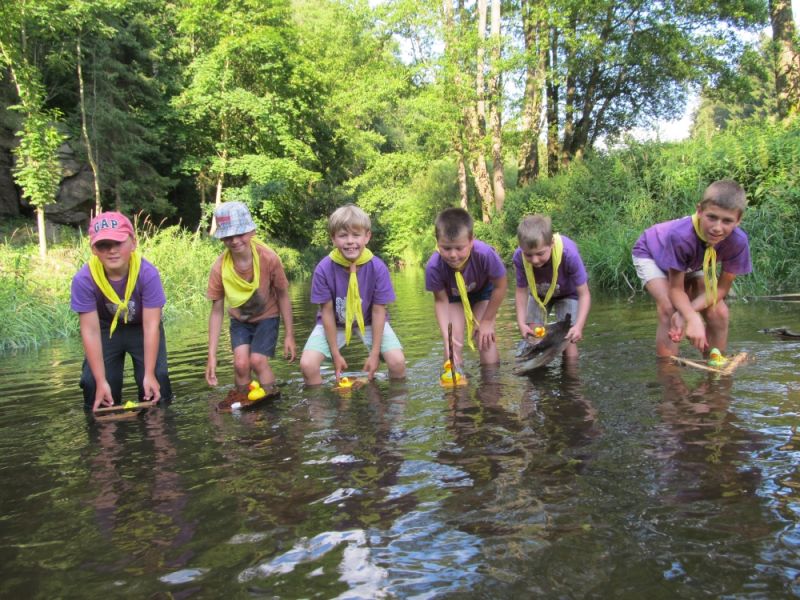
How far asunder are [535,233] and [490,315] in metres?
0.83

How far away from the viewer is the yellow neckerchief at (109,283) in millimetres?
4578

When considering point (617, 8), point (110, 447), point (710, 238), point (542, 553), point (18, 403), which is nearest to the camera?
point (542, 553)

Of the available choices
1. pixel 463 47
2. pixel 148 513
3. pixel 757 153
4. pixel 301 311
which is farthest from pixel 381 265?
pixel 463 47

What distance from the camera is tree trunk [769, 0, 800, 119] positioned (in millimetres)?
14789

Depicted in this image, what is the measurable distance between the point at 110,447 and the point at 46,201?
1520 centimetres

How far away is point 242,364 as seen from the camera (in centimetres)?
530

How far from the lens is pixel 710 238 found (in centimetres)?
459

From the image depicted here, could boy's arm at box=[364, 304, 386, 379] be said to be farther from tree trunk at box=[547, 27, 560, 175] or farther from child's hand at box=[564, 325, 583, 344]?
tree trunk at box=[547, 27, 560, 175]

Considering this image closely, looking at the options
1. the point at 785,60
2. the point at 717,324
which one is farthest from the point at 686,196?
the point at 717,324

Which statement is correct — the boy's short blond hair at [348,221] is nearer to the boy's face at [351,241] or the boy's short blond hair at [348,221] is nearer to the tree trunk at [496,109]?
the boy's face at [351,241]

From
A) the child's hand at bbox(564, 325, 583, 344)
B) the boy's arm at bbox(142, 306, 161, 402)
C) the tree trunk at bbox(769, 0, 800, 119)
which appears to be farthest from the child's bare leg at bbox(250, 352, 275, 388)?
the tree trunk at bbox(769, 0, 800, 119)

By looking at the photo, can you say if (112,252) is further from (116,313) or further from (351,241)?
(351,241)

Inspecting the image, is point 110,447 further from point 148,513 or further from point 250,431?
point 148,513

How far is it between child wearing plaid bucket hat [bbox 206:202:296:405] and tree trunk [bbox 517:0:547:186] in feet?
60.3
